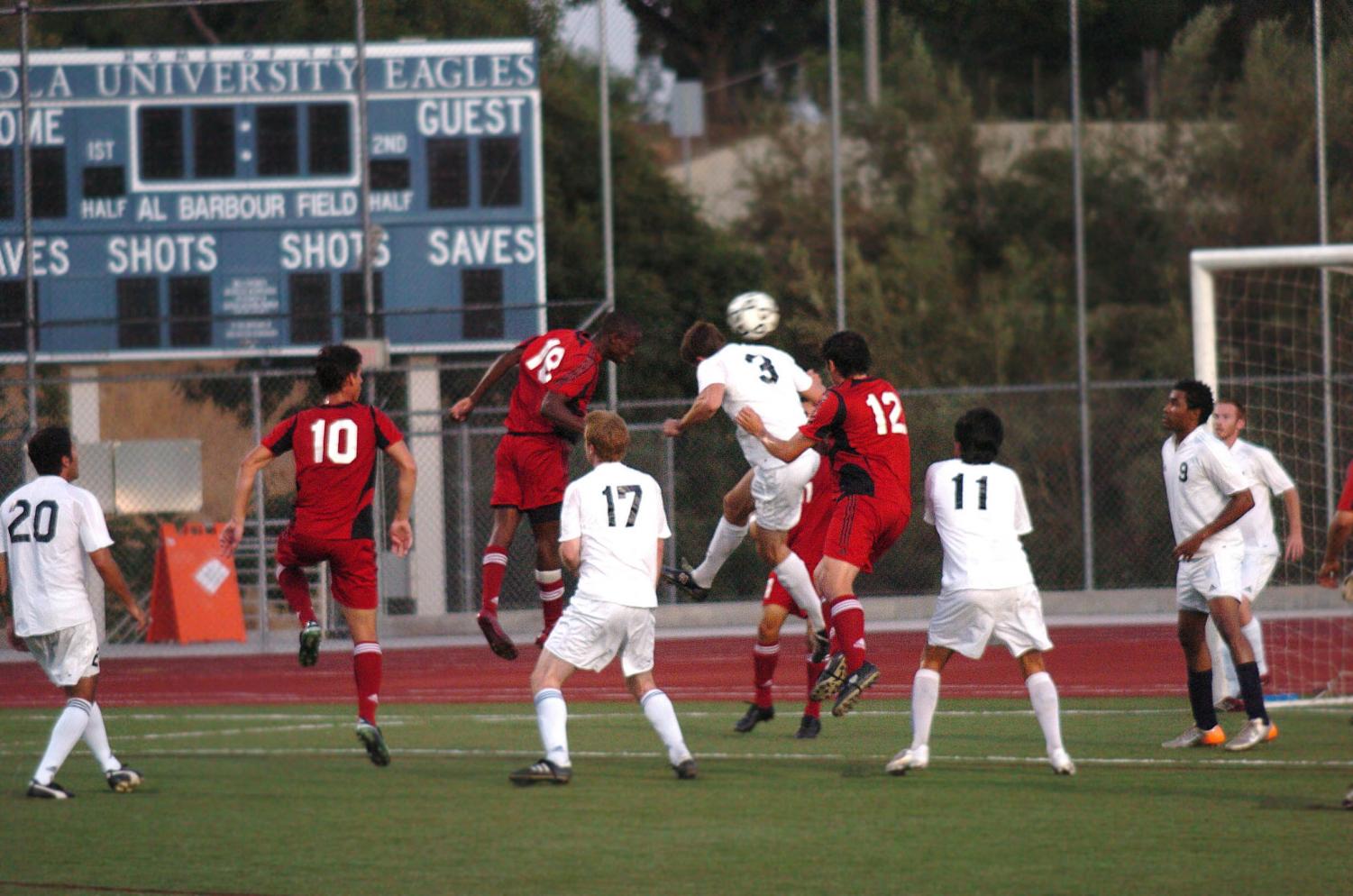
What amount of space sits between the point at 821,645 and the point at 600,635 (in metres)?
2.77

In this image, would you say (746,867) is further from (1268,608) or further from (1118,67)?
(1118,67)

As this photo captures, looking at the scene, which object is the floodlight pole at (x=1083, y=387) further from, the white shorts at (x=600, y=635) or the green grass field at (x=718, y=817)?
the white shorts at (x=600, y=635)

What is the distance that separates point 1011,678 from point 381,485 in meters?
10.1

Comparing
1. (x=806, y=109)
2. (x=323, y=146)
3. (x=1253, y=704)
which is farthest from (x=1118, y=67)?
(x=1253, y=704)

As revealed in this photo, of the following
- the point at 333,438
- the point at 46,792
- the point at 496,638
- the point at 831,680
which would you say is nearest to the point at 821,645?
the point at 831,680

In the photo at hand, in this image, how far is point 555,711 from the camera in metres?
9.27

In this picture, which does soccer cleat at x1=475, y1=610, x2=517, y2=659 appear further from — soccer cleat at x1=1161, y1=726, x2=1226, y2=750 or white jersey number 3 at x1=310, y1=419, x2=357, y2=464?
soccer cleat at x1=1161, y1=726, x2=1226, y2=750

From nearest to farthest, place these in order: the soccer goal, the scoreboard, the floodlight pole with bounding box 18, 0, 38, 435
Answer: the soccer goal, the floodlight pole with bounding box 18, 0, 38, 435, the scoreboard

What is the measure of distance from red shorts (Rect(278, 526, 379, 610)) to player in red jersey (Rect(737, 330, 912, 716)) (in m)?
2.25

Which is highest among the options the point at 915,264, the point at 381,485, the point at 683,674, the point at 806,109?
the point at 806,109

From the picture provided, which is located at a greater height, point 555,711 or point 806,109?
point 806,109

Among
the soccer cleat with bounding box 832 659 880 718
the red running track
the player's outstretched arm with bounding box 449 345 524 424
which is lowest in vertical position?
the red running track

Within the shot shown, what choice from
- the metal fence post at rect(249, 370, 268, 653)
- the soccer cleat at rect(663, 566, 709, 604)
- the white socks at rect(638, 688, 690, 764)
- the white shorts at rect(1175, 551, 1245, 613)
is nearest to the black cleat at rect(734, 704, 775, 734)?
the soccer cleat at rect(663, 566, 709, 604)

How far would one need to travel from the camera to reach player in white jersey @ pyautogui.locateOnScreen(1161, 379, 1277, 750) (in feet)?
→ 33.2
